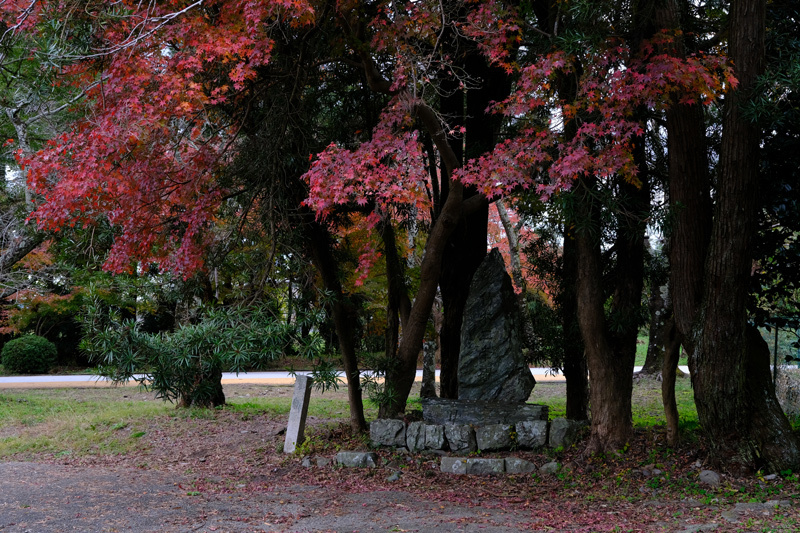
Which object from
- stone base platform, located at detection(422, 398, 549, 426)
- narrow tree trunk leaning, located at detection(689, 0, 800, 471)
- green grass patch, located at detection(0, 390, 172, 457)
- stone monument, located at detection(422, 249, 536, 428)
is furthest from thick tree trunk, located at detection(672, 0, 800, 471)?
green grass patch, located at detection(0, 390, 172, 457)

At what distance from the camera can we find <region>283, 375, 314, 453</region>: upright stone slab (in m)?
8.98

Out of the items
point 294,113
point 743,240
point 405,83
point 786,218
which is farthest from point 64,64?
point 786,218

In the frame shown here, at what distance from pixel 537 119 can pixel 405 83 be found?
70.2 inches

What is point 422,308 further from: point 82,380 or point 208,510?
point 82,380

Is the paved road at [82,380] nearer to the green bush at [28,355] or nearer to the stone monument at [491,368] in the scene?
the green bush at [28,355]

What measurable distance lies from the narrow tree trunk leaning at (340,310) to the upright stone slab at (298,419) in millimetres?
600

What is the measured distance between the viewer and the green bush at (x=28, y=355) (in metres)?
20.2

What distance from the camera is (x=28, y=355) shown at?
66.5ft

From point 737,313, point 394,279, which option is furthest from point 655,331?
point 737,313

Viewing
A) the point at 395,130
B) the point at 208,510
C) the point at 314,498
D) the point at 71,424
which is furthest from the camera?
the point at 71,424

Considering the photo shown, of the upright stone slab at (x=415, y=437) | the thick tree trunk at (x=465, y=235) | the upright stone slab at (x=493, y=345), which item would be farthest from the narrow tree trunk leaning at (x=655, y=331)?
the upright stone slab at (x=415, y=437)

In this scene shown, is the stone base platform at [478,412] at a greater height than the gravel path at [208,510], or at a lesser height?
greater

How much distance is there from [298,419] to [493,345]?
2889 mm

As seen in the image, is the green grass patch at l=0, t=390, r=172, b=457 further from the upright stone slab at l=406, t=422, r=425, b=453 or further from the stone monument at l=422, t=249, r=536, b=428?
the stone monument at l=422, t=249, r=536, b=428
